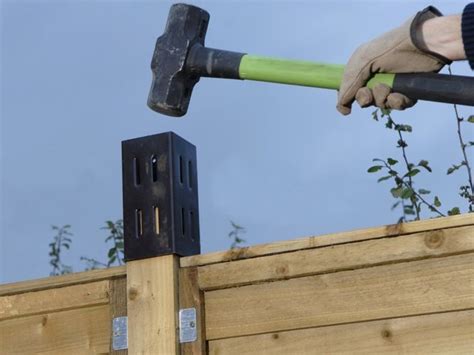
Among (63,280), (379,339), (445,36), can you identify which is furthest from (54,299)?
(445,36)

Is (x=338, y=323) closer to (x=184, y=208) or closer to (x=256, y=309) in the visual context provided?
(x=256, y=309)

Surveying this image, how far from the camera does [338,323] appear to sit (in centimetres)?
301

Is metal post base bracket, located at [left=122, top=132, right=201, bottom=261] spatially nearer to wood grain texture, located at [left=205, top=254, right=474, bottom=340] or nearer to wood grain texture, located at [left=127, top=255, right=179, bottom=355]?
wood grain texture, located at [left=127, top=255, right=179, bottom=355]

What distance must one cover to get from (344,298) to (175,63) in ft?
2.97

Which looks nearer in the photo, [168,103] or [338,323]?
[338,323]

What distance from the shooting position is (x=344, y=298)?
3.02 m

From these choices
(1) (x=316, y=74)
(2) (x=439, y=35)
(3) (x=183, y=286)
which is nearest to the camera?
(2) (x=439, y=35)

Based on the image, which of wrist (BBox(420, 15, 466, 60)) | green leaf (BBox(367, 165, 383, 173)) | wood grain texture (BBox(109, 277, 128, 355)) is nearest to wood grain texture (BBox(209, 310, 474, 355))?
wood grain texture (BBox(109, 277, 128, 355))

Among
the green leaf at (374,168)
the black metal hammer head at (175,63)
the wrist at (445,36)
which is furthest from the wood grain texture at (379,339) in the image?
the green leaf at (374,168)

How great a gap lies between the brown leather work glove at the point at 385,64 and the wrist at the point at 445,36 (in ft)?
0.07

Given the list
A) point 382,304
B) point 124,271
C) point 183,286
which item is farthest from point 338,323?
point 124,271

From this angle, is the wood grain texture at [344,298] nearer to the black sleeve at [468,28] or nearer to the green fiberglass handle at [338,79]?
the green fiberglass handle at [338,79]

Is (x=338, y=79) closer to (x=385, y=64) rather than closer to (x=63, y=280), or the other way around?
(x=385, y=64)

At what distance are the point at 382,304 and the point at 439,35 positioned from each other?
0.71 metres
